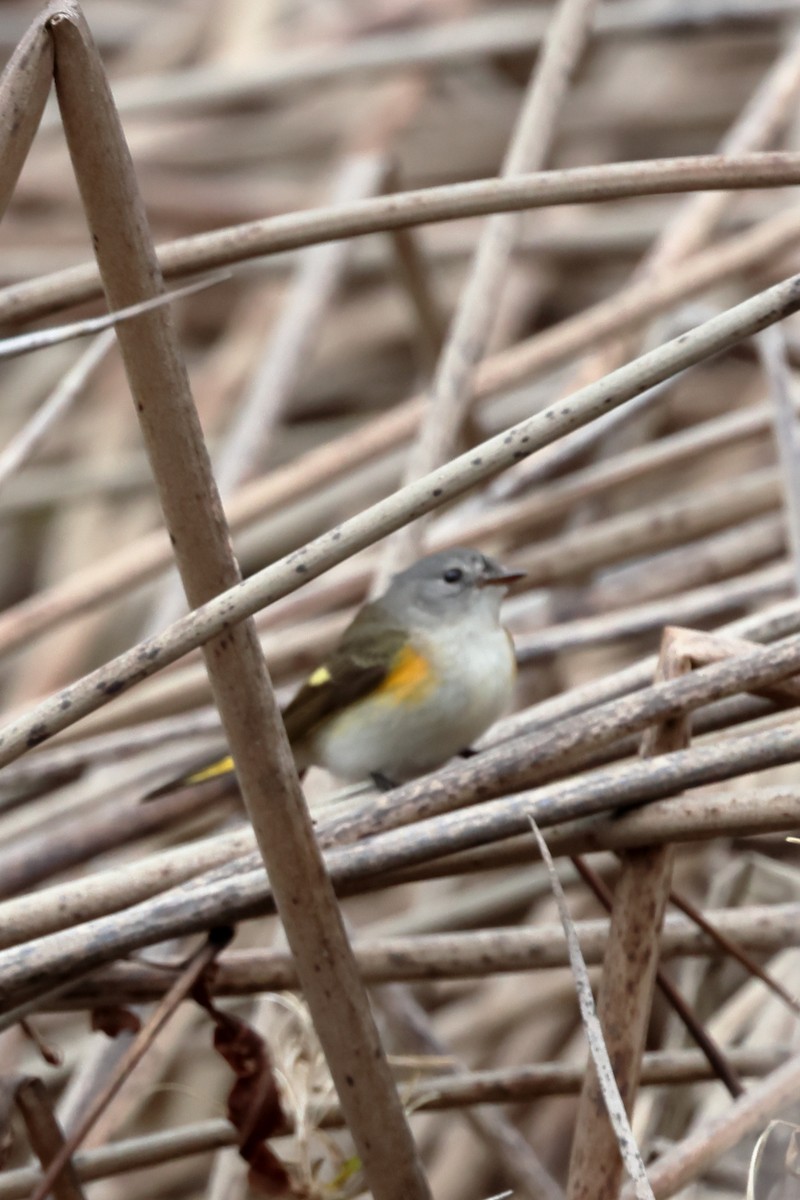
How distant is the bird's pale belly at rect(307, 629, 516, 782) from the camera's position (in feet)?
6.76

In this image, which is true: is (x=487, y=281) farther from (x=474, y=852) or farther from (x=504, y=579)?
(x=474, y=852)

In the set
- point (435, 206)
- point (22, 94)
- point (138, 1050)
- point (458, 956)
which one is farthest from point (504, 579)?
point (22, 94)

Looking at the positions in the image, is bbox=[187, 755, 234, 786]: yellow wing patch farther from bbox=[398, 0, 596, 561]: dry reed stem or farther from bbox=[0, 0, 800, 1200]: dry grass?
bbox=[398, 0, 596, 561]: dry reed stem

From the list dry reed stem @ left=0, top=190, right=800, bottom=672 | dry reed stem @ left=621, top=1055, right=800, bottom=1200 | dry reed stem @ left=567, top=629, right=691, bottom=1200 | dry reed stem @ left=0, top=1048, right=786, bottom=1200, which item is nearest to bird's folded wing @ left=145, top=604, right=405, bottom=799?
dry reed stem @ left=0, top=190, right=800, bottom=672

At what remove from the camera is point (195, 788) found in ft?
6.47

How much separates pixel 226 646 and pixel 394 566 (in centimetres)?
121

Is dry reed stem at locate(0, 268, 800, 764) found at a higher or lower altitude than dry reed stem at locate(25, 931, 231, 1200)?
higher

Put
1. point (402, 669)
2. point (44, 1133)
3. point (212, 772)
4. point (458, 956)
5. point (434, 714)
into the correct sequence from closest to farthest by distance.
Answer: point (44, 1133)
point (458, 956)
point (212, 772)
point (434, 714)
point (402, 669)

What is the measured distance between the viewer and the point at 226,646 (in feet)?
3.45

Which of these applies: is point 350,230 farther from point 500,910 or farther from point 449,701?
point 500,910

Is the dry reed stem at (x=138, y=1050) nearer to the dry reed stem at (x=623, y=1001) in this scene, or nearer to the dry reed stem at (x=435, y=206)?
the dry reed stem at (x=623, y=1001)

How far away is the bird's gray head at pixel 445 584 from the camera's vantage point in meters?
2.18

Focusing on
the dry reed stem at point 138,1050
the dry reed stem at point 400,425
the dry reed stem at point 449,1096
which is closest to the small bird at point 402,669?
the dry reed stem at point 400,425

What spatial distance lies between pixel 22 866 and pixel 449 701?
2.10ft
